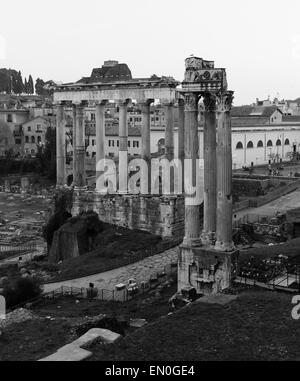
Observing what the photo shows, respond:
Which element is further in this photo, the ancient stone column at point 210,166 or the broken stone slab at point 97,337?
the ancient stone column at point 210,166

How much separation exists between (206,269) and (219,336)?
585 cm

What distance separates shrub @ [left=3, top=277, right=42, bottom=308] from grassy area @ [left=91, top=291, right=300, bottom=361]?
25.2ft

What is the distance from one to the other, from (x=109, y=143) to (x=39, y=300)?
41.3 m

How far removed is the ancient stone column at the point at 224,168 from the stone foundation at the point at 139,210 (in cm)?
1128

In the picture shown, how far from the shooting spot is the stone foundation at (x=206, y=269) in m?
18.9

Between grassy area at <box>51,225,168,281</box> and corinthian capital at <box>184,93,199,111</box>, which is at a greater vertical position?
corinthian capital at <box>184,93,199,111</box>

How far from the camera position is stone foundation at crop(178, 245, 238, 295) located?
1894 centimetres

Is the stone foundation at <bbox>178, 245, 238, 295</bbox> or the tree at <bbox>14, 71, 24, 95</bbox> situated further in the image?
the tree at <bbox>14, 71, 24, 95</bbox>

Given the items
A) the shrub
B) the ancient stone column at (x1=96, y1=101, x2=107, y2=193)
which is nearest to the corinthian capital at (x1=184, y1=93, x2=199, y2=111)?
the shrub

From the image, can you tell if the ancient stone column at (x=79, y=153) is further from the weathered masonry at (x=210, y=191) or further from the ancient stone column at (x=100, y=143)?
the weathered masonry at (x=210, y=191)

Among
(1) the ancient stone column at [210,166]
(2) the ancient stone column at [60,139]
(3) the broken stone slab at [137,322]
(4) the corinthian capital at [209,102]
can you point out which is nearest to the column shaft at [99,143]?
(2) the ancient stone column at [60,139]

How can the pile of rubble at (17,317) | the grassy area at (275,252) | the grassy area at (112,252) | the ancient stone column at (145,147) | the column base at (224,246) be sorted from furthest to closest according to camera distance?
the ancient stone column at (145,147) → the grassy area at (112,252) → the grassy area at (275,252) → the column base at (224,246) → the pile of rubble at (17,317)

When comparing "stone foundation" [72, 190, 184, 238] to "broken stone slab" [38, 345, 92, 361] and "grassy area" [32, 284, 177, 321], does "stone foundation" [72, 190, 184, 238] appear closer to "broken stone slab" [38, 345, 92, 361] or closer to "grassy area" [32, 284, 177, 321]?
"grassy area" [32, 284, 177, 321]

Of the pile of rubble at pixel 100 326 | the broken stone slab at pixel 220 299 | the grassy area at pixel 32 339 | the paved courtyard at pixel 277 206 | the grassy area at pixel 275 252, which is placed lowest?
the grassy area at pixel 32 339
